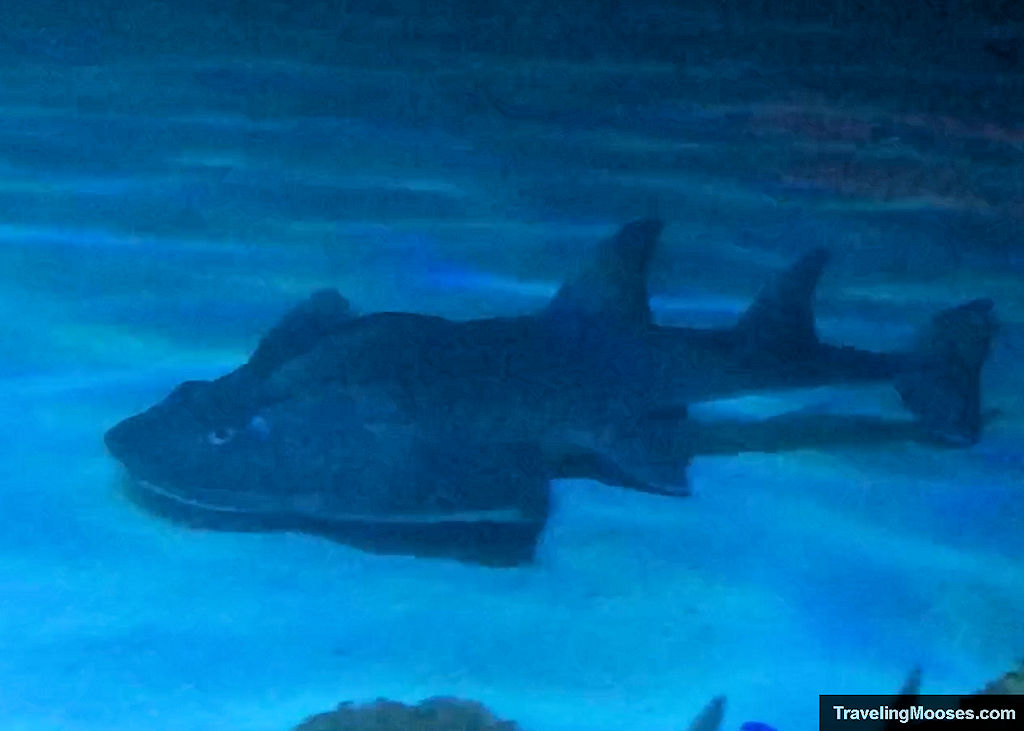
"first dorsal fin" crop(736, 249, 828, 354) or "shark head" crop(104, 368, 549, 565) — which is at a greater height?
"first dorsal fin" crop(736, 249, 828, 354)

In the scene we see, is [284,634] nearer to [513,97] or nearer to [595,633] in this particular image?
[595,633]

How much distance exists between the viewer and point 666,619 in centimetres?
329

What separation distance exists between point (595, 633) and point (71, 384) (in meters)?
2.73

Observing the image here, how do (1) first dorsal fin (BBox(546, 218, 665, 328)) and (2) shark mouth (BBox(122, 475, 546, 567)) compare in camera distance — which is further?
(1) first dorsal fin (BBox(546, 218, 665, 328))

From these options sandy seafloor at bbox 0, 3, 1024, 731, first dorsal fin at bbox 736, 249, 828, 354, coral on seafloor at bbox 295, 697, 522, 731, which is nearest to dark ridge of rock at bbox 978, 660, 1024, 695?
sandy seafloor at bbox 0, 3, 1024, 731

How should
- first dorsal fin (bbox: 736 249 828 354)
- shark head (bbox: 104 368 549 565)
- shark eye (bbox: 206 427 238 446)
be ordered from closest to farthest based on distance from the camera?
shark head (bbox: 104 368 549 565) → shark eye (bbox: 206 427 238 446) → first dorsal fin (bbox: 736 249 828 354)

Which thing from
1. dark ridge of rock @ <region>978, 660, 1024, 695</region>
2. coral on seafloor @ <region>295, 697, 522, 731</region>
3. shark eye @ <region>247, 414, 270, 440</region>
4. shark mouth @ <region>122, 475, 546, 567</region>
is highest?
shark eye @ <region>247, 414, 270, 440</region>

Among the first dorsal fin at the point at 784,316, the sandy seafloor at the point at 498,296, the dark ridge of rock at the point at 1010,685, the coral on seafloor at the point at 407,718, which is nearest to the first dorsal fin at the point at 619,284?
the first dorsal fin at the point at 784,316

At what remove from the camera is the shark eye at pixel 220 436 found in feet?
11.1

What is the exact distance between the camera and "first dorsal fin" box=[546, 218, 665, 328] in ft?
13.6

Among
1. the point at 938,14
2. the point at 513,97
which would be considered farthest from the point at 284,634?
the point at 938,14

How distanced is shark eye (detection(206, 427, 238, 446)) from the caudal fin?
9.16ft

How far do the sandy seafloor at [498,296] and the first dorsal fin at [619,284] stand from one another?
72 cm

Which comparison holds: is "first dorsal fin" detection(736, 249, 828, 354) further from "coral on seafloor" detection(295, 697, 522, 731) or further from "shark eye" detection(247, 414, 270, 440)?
"coral on seafloor" detection(295, 697, 522, 731)
